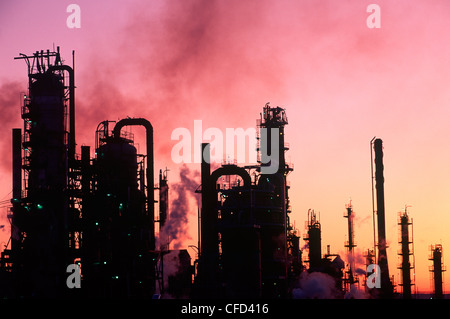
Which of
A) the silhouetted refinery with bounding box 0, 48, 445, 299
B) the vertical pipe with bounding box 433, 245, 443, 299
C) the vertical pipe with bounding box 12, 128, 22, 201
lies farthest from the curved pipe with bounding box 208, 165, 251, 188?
the vertical pipe with bounding box 433, 245, 443, 299

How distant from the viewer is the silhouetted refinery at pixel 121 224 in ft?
160

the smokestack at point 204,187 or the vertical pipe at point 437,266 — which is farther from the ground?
the smokestack at point 204,187

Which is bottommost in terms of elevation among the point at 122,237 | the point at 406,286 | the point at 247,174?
the point at 406,286

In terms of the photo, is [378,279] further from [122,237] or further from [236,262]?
[122,237]

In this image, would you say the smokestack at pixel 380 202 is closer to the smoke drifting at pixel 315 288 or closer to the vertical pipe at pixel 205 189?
the smoke drifting at pixel 315 288

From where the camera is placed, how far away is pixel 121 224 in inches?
2047

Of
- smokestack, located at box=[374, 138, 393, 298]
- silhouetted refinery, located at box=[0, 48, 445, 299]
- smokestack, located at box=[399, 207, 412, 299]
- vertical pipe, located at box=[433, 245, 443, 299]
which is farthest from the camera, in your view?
vertical pipe, located at box=[433, 245, 443, 299]

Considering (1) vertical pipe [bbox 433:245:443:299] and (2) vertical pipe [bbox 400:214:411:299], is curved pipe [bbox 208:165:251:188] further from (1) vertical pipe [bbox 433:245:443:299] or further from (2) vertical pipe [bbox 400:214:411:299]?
(1) vertical pipe [bbox 433:245:443:299]

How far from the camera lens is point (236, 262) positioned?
54.2 metres

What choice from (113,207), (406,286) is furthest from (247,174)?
(406,286)

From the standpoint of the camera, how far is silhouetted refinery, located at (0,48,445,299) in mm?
48625

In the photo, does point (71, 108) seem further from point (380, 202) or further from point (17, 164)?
point (380, 202)

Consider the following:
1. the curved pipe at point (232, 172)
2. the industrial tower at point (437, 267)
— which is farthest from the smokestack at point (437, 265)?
the curved pipe at point (232, 172)
